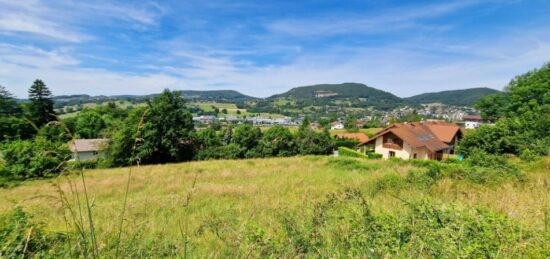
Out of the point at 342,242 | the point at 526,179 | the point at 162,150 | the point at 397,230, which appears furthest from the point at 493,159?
the point at 162,150

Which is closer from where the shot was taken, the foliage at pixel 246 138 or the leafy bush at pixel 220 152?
the leafy bush at pixel 220 152

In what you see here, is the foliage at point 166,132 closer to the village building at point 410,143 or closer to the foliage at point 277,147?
the foliage at point 277,147

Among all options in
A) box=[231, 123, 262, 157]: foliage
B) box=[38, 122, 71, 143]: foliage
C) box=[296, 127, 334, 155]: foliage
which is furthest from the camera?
box=[296, 127, 334, 155]: foliage

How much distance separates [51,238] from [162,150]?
2961 cm

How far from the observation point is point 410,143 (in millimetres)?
27375

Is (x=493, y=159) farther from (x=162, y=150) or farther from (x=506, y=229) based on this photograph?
(x=162, y=150)

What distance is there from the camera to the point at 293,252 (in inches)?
93.9

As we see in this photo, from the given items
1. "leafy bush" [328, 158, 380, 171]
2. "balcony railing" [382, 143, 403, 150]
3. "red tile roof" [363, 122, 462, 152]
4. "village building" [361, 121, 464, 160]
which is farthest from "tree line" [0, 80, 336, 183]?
"leafy bush" [328, 158, 380, 171]

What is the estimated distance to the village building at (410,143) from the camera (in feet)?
92.8

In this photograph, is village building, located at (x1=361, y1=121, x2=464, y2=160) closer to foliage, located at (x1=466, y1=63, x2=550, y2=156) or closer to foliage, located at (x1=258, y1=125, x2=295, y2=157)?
foliage, located at (x1=466, y1=63, x2=550, y2=156)

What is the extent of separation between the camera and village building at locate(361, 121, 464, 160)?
92.8 feet

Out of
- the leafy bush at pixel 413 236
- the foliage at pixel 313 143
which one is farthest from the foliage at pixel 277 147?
the leafy bush at pixel 413 236

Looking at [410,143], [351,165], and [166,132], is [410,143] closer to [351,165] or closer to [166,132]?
[351,165]

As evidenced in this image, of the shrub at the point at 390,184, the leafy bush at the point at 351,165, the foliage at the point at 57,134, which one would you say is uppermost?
the foliage at the point at 57,134
